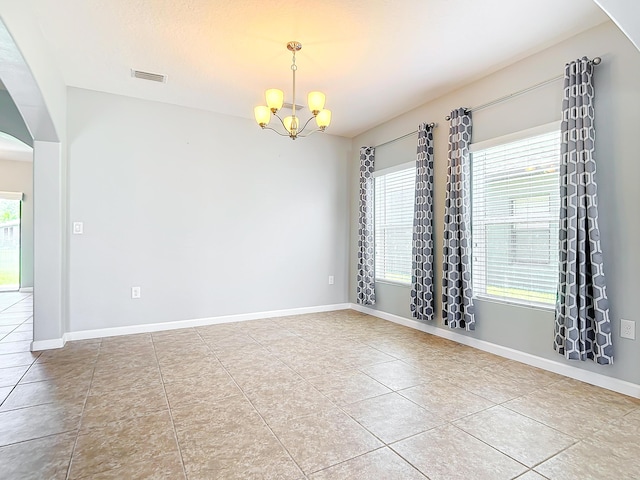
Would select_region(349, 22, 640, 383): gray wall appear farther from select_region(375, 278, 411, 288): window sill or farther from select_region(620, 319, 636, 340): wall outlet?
select_region(375, 278, 411, 288): window sill

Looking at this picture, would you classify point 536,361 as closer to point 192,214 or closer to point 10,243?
point 192,214

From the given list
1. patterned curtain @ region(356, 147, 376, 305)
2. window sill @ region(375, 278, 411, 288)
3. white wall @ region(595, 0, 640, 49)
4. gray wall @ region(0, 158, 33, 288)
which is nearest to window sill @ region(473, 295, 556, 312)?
window sill @ region(375, 278, 411, 288)

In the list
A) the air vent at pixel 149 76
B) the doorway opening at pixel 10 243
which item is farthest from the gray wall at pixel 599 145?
the doorway opening at pixel 10 243

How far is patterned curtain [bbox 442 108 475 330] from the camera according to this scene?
11.4ft

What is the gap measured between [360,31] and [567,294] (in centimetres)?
256

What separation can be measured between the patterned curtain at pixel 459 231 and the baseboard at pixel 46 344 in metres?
3.92

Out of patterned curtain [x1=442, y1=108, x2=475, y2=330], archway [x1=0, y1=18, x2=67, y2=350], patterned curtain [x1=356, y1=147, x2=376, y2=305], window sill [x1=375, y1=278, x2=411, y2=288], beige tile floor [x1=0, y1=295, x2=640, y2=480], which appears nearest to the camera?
beige tile floor [x1=0, y1=295, x2=640, y2=480]

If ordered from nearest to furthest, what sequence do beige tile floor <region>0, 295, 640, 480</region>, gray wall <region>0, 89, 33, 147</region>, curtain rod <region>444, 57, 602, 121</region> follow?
beige tile floor <region>0, 295, 640, 480</region> → curtain rod <region>444, 57, 602, 121</region> → gray wall <region>0, 89, 33, 147</region>

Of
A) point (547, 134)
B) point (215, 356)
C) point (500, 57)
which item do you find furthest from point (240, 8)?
point (215, 356)

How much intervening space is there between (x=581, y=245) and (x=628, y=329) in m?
0.65

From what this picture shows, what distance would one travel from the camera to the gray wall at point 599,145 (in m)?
2.45

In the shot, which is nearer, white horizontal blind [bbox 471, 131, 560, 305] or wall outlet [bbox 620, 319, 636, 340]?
wall outlet [bbox 620, 319, 636, 340]

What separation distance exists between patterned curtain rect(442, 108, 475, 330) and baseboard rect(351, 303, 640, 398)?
22cm

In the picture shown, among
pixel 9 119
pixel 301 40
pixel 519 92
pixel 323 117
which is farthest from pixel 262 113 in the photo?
pixel 9 119
